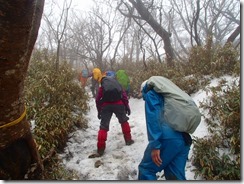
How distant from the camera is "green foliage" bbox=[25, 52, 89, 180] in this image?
4.55 meters

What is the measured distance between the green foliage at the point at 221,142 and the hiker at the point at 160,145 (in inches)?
47.2

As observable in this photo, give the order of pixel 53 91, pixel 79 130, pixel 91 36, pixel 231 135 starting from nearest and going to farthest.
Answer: pixel 231 135 < pixel 79 130 < pixel 53 91 < pixel 91 36

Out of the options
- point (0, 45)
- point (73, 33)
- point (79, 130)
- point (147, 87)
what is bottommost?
point (79, 130)

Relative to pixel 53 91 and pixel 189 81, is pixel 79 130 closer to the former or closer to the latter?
pixel 53 91

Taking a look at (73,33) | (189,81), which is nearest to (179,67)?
(189,81)

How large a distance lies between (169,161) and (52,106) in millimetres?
3772

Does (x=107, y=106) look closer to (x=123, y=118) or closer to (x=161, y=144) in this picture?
(x=123, y=118)

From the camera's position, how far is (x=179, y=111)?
8.66 ft

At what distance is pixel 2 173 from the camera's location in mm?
2969

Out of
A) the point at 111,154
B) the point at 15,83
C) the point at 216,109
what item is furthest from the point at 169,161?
the point at 216,109

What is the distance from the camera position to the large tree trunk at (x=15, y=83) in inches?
63.6

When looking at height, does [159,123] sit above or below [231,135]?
above

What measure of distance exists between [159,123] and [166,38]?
8394 millimetres

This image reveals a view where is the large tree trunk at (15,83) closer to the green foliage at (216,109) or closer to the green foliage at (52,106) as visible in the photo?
the green foliage at (52,106)
